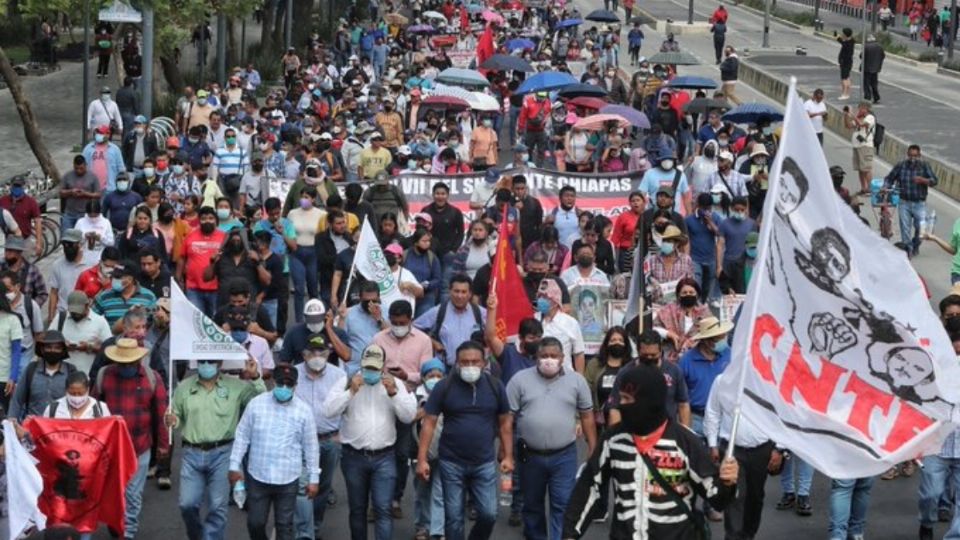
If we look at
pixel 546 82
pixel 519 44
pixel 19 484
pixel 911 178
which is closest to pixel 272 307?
pixel 19 484

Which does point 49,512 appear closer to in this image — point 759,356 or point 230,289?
point 230,289

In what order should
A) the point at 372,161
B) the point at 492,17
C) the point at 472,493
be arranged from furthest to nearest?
the point at 492,17
the point at 372,161
the point at 472,493

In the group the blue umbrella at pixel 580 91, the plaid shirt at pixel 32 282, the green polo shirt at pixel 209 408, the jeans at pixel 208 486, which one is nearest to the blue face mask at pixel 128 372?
the green polo shirt at pixel 209 408

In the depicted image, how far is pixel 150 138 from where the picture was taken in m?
24.8

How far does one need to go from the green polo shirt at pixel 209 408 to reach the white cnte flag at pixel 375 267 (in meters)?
3.60

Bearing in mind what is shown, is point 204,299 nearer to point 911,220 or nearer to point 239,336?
point 239,336

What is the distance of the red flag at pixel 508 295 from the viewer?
1479cm

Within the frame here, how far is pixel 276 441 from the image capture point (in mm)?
11875

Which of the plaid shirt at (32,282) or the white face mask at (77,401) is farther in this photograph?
the plaid shirt at (32,282)

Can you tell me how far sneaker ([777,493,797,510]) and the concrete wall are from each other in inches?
354

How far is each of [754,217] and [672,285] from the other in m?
5.18

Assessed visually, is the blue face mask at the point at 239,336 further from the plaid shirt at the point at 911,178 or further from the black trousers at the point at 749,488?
the plaid shirt at the point at 911,178

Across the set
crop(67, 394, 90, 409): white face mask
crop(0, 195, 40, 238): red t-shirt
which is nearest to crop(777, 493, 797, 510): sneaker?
crop(67, 394, 90, 409): white face mask

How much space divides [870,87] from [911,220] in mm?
19022
